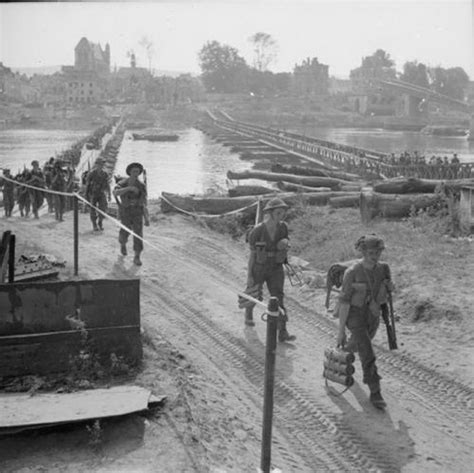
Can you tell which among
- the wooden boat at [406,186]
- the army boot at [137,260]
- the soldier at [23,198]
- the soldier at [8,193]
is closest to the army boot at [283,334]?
the army boot at [137,260]

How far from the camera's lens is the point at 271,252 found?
22.3ft

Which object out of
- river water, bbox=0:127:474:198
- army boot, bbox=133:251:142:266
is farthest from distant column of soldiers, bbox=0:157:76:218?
river water, bbox=0:127:474:198

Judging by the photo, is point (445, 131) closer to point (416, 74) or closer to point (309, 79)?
point (416, 74)

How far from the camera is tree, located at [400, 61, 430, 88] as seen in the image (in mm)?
112188

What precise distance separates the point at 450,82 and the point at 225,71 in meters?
39.9

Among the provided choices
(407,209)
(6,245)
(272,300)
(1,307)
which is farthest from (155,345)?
(407,209)

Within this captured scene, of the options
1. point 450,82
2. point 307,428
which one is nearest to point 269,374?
point 307,428

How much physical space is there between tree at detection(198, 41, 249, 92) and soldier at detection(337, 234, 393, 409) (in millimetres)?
117095

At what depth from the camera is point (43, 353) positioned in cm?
515

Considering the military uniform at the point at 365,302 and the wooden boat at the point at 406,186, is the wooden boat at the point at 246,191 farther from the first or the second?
the military uniform at the point at 365,302

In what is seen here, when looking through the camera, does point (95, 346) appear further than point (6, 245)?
No

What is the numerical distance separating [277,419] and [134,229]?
5445 mm

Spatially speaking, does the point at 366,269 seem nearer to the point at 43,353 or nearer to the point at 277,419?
the point at 277,419

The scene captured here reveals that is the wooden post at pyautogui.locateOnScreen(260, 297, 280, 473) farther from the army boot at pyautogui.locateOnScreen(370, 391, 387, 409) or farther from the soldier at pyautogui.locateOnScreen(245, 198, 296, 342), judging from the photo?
the soldier at pyautogui.locateOnScreen(245, 198, 296, 342)
